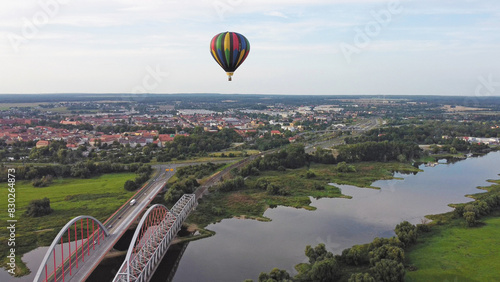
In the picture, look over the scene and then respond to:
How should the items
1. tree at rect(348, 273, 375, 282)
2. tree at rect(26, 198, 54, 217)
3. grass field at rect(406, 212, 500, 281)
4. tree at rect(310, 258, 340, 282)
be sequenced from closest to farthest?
tree at rect(348, 273, 375, 282) → tree at rect(310, 258, 340, 282) → grass field at rect(406, 212, 500, 281) → tree at rect(26, 198, 54, 217)

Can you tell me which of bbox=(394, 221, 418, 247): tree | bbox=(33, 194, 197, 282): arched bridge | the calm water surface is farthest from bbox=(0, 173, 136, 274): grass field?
bbox=(394, 221, 418, 247): tree

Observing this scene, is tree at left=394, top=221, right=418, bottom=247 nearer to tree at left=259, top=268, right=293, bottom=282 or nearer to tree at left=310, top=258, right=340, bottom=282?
tree at left=310, top=258, right=340, bottom=282

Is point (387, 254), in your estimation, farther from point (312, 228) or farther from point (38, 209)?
point (38, 209)

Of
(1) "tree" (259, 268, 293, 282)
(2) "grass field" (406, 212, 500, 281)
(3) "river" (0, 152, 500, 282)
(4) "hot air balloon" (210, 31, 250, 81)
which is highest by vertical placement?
(4) "hot air balloon" (210, 31, 250, 81)

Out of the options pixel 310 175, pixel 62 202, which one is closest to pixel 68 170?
pixel 62 202

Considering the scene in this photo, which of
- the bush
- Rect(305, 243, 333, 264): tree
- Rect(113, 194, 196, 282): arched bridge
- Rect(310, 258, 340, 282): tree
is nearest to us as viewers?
Rect(113, 194, 196, 282): arched bridge

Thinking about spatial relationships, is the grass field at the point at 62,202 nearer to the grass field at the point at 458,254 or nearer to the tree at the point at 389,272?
the tree at the point at 389,272

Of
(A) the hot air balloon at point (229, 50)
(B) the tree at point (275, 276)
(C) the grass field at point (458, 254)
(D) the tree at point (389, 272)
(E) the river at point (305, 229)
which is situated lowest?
(E) the river at point (305, 229)

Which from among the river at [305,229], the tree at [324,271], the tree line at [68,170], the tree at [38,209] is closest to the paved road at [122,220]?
the river at [305,229]
